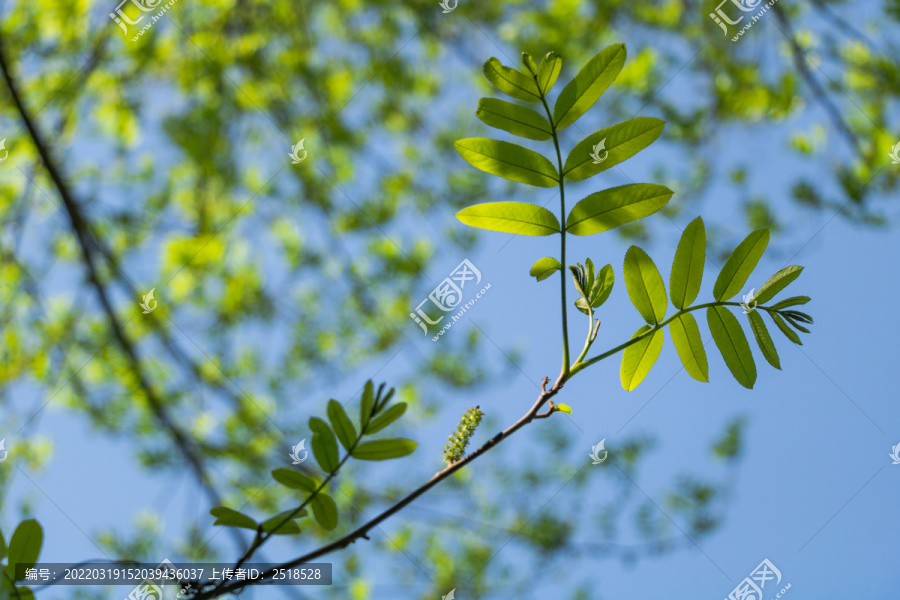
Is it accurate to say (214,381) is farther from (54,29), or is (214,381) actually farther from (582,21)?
(582,21)

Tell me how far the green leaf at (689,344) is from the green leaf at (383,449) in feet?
1.69

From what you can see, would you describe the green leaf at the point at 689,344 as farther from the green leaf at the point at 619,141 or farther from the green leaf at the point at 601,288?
the green leaf at the point at 619,141

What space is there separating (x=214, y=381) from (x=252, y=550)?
8.95 ft

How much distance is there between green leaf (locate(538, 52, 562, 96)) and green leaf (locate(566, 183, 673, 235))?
23cm

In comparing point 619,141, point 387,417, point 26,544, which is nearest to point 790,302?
point 619,141

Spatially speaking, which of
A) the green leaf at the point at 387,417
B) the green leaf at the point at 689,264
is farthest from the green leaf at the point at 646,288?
the green leaf at the point at 387,417

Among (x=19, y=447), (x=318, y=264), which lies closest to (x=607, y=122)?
(x=318, y=264)

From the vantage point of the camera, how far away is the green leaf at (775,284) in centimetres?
103

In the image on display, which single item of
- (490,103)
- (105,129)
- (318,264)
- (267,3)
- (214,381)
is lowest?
(490,103)

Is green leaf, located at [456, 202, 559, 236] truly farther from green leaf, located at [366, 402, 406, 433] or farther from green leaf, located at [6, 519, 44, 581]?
green leaf, located at [6, 519, 44, 581]

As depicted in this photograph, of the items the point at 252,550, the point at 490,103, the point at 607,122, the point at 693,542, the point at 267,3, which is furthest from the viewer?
the point at 267,3

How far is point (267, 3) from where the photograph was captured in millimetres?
3717

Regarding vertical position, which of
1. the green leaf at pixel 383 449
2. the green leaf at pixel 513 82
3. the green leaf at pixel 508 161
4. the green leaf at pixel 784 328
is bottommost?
the green leaf at pixel 784 328

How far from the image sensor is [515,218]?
1057 mm
